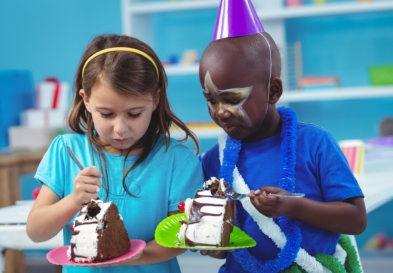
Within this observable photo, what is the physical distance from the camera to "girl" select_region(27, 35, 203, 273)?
1.44 metres

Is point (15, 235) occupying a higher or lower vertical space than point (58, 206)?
lower

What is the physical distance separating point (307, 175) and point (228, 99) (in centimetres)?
25

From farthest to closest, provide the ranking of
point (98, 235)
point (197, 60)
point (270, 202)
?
point (197, 60)
point (98, 235)
point (270, 202)

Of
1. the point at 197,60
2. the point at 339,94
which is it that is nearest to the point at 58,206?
the point at 339,94

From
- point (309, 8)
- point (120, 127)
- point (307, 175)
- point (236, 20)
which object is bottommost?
point (307, 175)

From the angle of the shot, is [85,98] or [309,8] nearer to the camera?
[85,98]

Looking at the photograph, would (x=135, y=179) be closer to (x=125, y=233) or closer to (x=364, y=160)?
(x=125, y=233)

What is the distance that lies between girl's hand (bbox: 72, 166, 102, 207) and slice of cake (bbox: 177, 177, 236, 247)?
0.68 feet

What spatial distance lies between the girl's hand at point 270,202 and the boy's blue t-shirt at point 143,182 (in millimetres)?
249

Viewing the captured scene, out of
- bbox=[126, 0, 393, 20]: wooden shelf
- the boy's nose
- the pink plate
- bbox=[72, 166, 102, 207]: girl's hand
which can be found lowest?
the pink plate

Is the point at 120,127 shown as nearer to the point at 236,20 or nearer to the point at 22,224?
the point at 236,20

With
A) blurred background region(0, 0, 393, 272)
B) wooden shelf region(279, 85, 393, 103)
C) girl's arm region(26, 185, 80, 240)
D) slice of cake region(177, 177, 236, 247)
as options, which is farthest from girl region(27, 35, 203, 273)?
wooden shelf region(279, 85, 393, 103)

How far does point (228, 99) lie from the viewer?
1.39 metres

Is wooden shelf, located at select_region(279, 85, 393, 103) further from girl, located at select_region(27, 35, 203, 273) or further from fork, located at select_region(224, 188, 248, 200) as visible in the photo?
fork, located at select_region(224, 188, 248, 200)
